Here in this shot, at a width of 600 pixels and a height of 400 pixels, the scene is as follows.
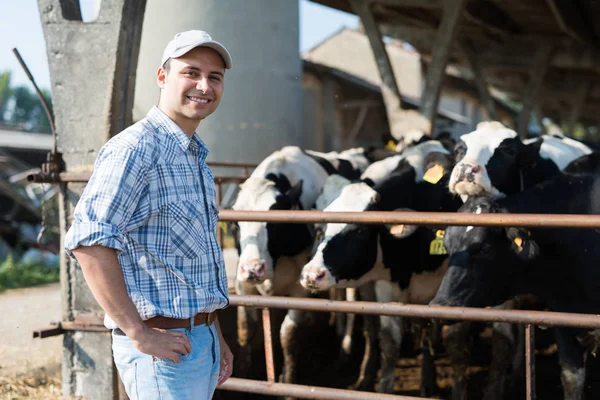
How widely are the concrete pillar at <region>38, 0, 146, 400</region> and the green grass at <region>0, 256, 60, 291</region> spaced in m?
5.65

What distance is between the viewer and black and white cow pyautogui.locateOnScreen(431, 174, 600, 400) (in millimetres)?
4422

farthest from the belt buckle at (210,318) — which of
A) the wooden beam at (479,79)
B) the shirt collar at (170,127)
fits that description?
the wooden beam at (479,79)

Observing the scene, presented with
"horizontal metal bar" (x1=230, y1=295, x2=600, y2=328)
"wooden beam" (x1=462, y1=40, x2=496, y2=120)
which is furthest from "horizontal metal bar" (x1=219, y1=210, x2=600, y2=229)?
"wooden beam" (x1=462, y1=40, x2=496, y2=120)

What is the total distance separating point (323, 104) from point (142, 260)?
16276 millimetres

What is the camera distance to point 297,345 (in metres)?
5.86

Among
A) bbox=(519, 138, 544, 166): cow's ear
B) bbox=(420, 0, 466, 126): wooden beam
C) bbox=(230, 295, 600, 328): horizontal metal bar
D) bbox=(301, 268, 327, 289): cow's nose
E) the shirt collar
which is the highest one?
bbox=(420, 0, 466, 126): wooden beam

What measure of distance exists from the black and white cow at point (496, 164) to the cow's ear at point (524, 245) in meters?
0.59

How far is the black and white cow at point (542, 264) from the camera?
4.42 m

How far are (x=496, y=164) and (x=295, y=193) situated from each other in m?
1.73

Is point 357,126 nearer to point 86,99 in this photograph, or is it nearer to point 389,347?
point 389,347

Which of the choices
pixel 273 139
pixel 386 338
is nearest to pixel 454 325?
pixel 386 338

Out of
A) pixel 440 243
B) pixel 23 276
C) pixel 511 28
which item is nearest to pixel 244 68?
pixel 23 276

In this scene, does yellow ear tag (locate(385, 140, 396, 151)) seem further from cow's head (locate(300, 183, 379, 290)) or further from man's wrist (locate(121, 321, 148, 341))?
man's wrist (locate(121, 321, 148, 341))

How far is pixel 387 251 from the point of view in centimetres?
571
